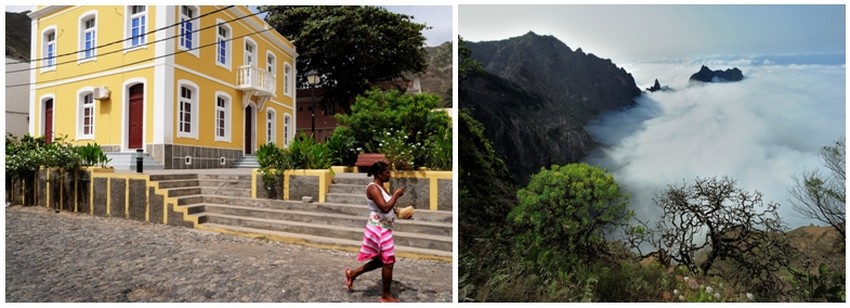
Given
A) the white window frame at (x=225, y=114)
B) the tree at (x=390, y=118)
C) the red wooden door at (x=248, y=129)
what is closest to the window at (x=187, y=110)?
the white window frame at (x=225, y=114)

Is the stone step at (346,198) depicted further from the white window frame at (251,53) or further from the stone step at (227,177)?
the white window frame at (251,53)

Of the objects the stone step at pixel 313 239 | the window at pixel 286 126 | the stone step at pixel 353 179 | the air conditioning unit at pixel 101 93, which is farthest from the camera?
the window at pixel 286 126

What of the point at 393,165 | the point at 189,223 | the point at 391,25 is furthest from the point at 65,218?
the point at 391,25

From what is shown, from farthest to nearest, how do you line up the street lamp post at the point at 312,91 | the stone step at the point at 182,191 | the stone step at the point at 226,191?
the street lamp post at the point at 312,91, the stone step at the point at 226,191, the stone step at the point at 182,191

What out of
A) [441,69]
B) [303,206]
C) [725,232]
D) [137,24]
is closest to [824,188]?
[725,232]

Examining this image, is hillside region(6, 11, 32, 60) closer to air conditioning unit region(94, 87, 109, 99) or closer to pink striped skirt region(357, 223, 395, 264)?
air conditioning unit region(94, 87, 109, 99)

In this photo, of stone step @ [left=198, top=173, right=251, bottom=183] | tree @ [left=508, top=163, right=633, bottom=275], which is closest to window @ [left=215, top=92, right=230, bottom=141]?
stone step @ [left=198, top=173, right=251, bottom=183]

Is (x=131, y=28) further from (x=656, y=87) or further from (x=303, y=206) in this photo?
(x=656, y=87)
